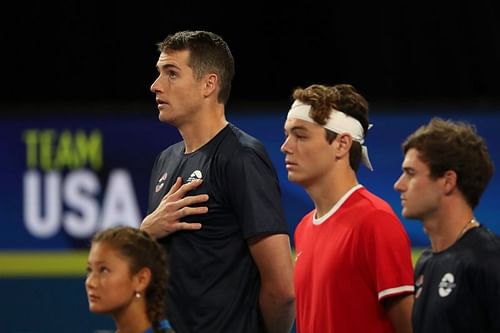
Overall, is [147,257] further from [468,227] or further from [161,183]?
[468,227]

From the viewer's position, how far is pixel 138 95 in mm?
8367

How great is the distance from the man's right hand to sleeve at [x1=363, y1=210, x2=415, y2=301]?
58cm

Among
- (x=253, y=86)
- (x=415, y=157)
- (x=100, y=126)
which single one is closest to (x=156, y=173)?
(x=415, y=157)

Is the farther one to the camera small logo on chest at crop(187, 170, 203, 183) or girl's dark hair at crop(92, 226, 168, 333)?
small logo on chest at crop(187, 170, 203, 183)

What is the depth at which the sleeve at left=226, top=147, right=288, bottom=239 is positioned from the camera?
13.1 ft

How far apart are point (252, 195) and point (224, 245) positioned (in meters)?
0.20

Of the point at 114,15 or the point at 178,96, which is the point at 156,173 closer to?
the point at 178,96

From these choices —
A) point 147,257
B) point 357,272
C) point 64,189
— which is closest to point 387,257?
point 357,272

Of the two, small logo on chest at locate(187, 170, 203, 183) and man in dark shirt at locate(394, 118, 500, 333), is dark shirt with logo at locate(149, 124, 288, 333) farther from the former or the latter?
man in dark shirt at locate(394, 118, 500, 333)

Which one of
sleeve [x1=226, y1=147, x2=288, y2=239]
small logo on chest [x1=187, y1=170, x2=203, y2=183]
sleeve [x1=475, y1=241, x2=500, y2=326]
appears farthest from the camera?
small logo on chest [x1=187, y1=170, x2=203, y2=183]

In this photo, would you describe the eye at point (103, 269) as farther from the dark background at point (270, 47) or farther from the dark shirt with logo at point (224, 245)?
the dark background at point (270, 47)

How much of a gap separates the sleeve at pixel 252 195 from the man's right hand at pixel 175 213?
119 mm

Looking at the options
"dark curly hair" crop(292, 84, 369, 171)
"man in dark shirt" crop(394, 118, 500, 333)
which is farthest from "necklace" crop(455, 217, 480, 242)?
"dark curly hair" crop(292, 84, 369, 171)

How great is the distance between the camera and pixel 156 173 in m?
4.42
